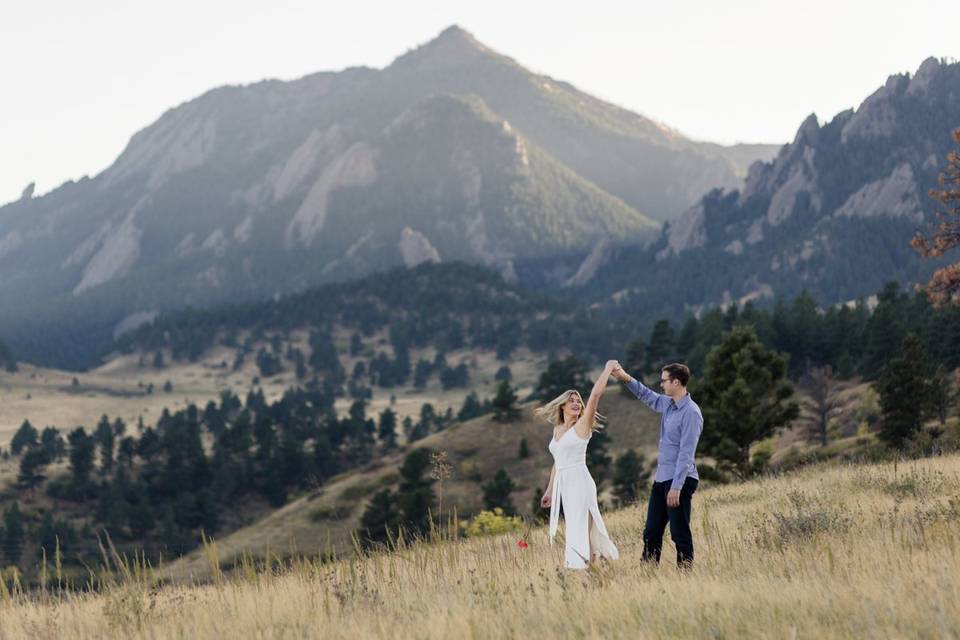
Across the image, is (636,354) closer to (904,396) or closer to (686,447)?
(904,396)

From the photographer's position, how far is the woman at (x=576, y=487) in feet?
31.6

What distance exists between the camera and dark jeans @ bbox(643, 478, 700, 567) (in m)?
9.40

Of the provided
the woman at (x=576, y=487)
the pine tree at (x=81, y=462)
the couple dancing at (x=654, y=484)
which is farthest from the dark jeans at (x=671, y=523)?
the pine tree at (x=81, y=462)

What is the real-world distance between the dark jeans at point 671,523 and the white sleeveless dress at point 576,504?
0.42 metres

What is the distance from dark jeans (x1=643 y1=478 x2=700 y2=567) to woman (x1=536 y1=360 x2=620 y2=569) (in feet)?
1.38

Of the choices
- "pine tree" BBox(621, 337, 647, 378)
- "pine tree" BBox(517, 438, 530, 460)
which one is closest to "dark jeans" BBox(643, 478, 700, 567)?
"pine tree" BBox(517, 438, 530, 460)

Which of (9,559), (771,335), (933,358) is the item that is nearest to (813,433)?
(933,358)

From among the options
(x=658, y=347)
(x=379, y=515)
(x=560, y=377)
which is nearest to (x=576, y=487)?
(x=379, y=515)

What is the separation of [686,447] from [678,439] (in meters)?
0.21

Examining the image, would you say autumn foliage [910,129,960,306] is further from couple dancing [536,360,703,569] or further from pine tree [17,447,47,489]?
pine tree [17,447,47,489]

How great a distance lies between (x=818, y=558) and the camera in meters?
8.33

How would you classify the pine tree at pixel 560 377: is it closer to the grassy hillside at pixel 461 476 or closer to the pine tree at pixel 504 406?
the pine tree at pixel 504 406

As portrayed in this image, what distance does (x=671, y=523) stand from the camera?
951 cm

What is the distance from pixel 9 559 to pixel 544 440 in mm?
54950
